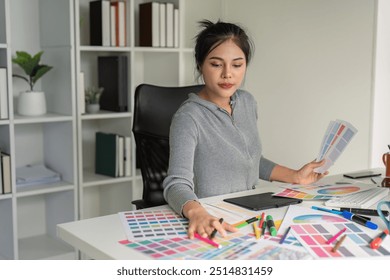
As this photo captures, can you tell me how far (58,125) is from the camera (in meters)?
2.93

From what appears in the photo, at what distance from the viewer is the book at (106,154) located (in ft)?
9.88

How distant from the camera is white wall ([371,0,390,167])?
243 cm

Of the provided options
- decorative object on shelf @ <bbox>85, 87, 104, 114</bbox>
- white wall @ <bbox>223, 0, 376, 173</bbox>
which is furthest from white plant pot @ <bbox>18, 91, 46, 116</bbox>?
white wall @ <bbox>223, 0, 376, 173</bbox>

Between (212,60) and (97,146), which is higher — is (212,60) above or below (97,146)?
above

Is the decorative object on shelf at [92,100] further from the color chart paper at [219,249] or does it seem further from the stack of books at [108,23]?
the color chart paper at [219,249]

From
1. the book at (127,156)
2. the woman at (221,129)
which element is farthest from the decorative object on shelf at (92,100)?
the woman at (221,129)

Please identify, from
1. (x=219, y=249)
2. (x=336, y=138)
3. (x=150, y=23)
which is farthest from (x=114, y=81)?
(x=219, y=249)

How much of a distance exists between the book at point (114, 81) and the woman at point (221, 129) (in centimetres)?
119

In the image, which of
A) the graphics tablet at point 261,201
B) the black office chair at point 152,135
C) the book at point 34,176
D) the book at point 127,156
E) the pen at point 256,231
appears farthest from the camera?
the book at point 127,156

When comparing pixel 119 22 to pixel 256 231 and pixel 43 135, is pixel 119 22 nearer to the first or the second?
pixel 43 135

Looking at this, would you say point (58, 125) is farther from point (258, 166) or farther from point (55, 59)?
point (258, 166)
